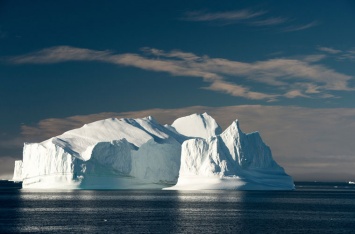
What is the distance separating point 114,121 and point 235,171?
43131 mm

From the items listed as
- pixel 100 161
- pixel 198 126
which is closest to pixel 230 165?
pixel 100 161

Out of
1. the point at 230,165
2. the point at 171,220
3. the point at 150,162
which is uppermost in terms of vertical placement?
the point at 150,162

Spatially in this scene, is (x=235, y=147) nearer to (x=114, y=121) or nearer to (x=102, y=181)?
(x=102, y=181)

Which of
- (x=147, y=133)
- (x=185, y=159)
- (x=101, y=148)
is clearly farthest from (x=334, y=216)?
(x=147, y=133)

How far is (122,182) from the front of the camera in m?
118

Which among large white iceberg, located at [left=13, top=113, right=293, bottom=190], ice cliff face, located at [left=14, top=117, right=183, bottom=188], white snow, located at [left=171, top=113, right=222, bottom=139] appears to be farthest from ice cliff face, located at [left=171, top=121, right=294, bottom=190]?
white snow, located at [left=171, top=113, right=222, bottom=139]

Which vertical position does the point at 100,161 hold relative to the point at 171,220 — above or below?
above

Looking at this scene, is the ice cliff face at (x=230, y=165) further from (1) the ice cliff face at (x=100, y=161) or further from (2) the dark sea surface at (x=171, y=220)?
(2) the dark sea surface at (x=171, y=220)

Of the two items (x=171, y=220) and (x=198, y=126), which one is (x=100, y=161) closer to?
(x=198, y=126)

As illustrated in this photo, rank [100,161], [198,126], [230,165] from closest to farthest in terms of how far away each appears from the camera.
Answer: [230,165], [100,161], [198,126]

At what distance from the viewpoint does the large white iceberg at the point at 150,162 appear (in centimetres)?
10262

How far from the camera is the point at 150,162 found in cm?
11712

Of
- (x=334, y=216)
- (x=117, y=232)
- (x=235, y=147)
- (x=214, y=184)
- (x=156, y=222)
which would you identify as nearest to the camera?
(x=117, y=232)

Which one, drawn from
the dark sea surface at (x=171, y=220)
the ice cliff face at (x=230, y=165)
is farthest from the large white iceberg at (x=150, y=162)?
the dark sea surface at (x=171, y=220)
